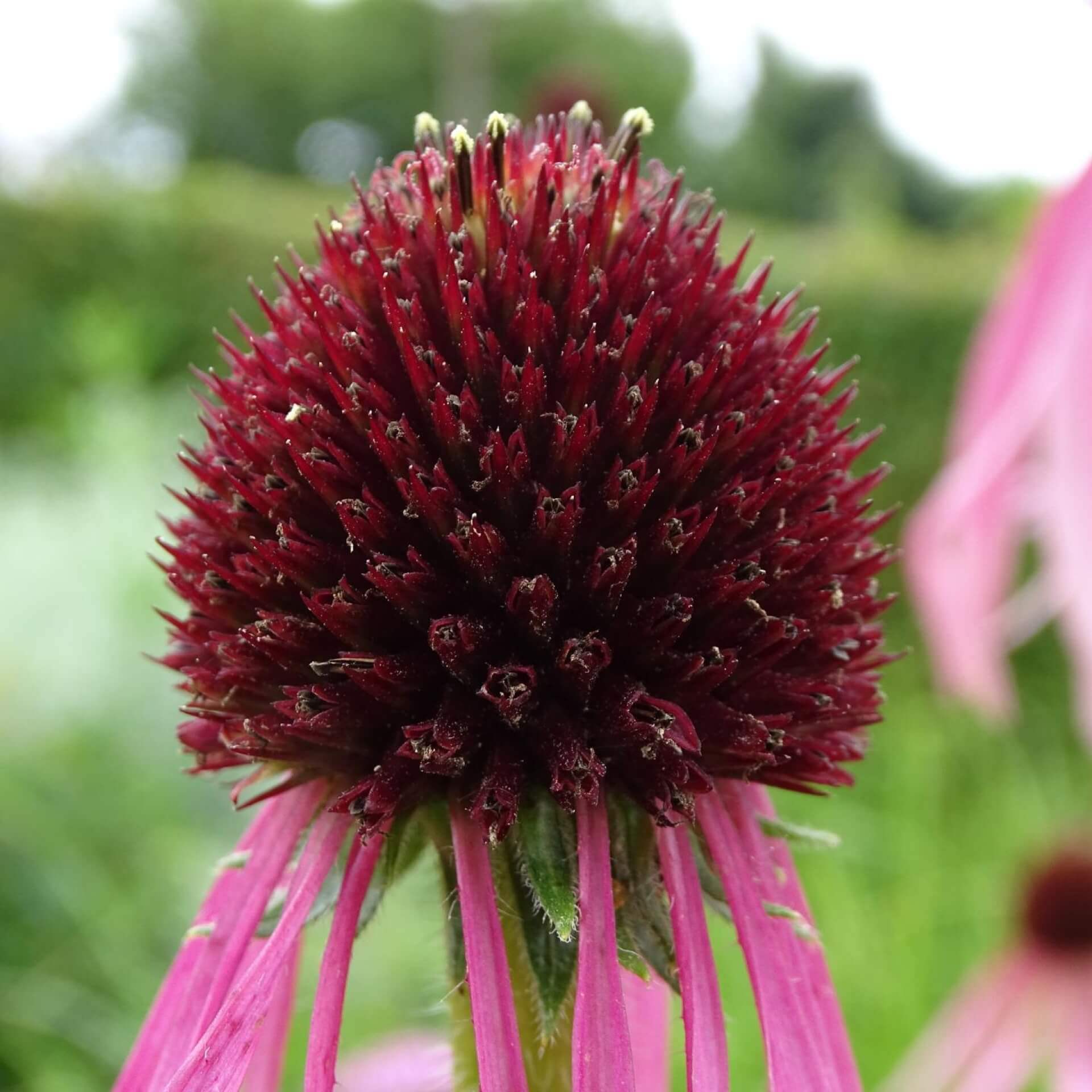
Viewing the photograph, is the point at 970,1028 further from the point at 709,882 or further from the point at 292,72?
the point at 292,72

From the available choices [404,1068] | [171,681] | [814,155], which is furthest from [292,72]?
[404,1068]

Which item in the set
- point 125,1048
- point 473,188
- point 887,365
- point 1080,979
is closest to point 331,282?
point 473,188

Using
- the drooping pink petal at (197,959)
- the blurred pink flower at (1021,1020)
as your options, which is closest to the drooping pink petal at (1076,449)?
the drooping pink petal at (197,959)

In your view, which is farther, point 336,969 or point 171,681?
point 171,681

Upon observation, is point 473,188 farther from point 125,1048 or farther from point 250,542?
point 125,1048

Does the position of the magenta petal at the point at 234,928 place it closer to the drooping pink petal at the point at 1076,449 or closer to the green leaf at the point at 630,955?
the green leaf at the point at 630,955

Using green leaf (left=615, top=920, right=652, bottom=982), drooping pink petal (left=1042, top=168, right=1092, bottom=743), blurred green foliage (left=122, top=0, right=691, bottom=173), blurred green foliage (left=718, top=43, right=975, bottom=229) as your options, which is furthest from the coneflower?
blurred green foliage (left=122, top=0, right=691, bottom=173)
